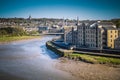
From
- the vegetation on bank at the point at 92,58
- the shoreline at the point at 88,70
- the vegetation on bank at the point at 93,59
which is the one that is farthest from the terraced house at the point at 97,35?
the shoreline at the point at 88,70

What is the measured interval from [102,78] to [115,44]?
5.22 meters

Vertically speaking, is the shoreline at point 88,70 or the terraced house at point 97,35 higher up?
the terraced house at point 97,35

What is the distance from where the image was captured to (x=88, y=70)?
10383 millimetres

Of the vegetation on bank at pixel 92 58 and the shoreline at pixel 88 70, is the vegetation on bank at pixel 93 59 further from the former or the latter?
the shoreline at pixel 88 70

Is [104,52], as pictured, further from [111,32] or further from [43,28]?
[43,28]

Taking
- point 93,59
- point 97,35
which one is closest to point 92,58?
point 93,59

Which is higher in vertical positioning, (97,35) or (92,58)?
(97,35)

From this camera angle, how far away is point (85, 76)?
372 inches

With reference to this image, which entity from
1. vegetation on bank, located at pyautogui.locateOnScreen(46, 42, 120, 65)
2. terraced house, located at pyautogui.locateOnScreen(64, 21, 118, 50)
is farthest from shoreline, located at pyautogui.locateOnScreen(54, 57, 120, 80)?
terraced house, located at pyautogui.locateOnScreen(64, 21, 118, 50)

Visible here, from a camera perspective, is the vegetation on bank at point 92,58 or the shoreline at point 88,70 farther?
the vegetation on bank at point 92,58

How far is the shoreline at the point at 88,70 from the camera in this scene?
9.32 meters

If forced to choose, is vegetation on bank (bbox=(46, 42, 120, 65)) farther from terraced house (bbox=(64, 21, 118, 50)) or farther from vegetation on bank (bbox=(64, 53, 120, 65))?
terraced house (bbox=(64, 21, 118, 50))

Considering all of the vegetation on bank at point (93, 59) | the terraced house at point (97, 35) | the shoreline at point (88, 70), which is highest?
the terraced house at point (97, 35)

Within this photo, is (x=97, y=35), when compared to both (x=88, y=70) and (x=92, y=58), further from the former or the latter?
(x=88, y=70)
